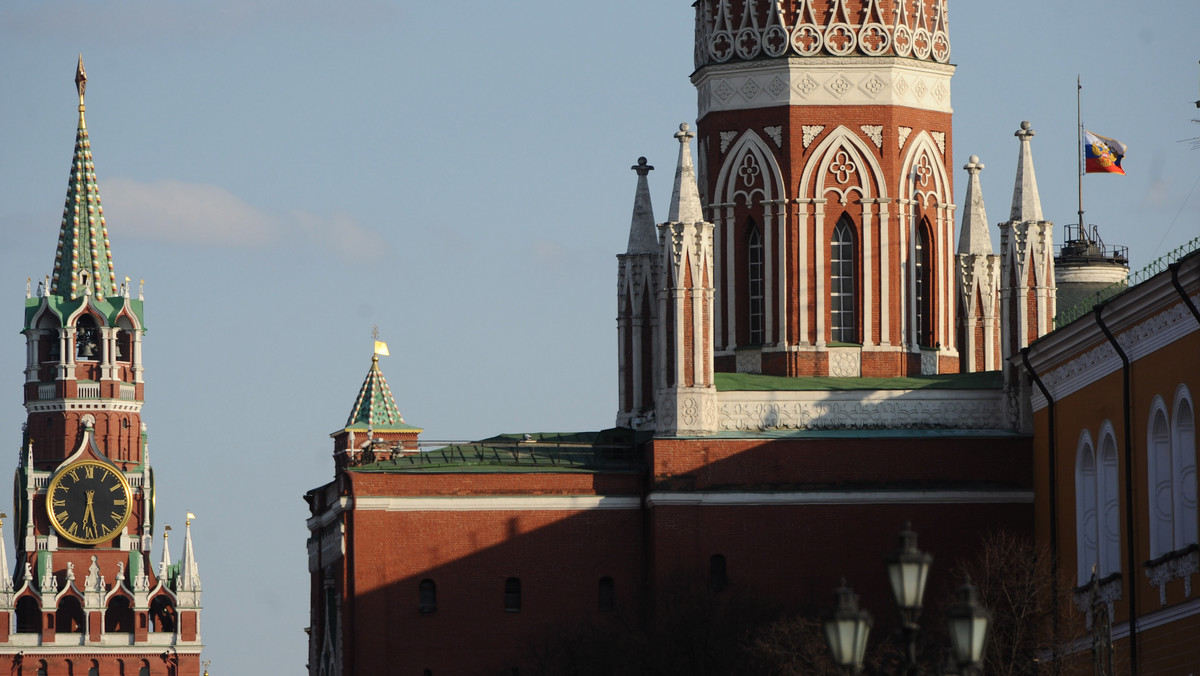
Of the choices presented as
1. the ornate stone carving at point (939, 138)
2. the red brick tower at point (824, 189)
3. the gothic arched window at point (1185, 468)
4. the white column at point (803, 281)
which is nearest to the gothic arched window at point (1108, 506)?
the gothic arched window at point (1185, 468)

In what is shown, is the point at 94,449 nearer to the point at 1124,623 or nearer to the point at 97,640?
the point at 97,640

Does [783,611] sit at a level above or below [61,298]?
below

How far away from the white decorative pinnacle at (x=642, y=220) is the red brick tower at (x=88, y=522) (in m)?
105

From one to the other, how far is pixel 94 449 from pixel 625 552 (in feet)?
373

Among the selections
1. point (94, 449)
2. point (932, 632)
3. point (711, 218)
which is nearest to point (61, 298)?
point (94, 449)

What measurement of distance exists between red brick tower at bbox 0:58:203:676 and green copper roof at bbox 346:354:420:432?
64153mm

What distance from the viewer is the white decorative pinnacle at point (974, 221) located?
235 ft

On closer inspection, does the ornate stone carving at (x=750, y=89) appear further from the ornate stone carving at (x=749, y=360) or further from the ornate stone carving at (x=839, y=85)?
the ornate stone carving at (x=749, y=360)

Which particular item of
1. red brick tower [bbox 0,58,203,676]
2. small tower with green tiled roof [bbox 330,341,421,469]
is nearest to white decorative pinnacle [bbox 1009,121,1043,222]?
small tower with green tiled roof [bbox 330,341,421,469]

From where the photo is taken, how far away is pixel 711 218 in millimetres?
69250

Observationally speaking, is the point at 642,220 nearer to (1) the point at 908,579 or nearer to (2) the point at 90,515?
(1) the point at 908,579

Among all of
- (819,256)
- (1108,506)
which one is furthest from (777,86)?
(1108,506)

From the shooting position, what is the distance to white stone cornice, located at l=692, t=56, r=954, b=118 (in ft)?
225

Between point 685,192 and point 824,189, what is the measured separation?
437cm
